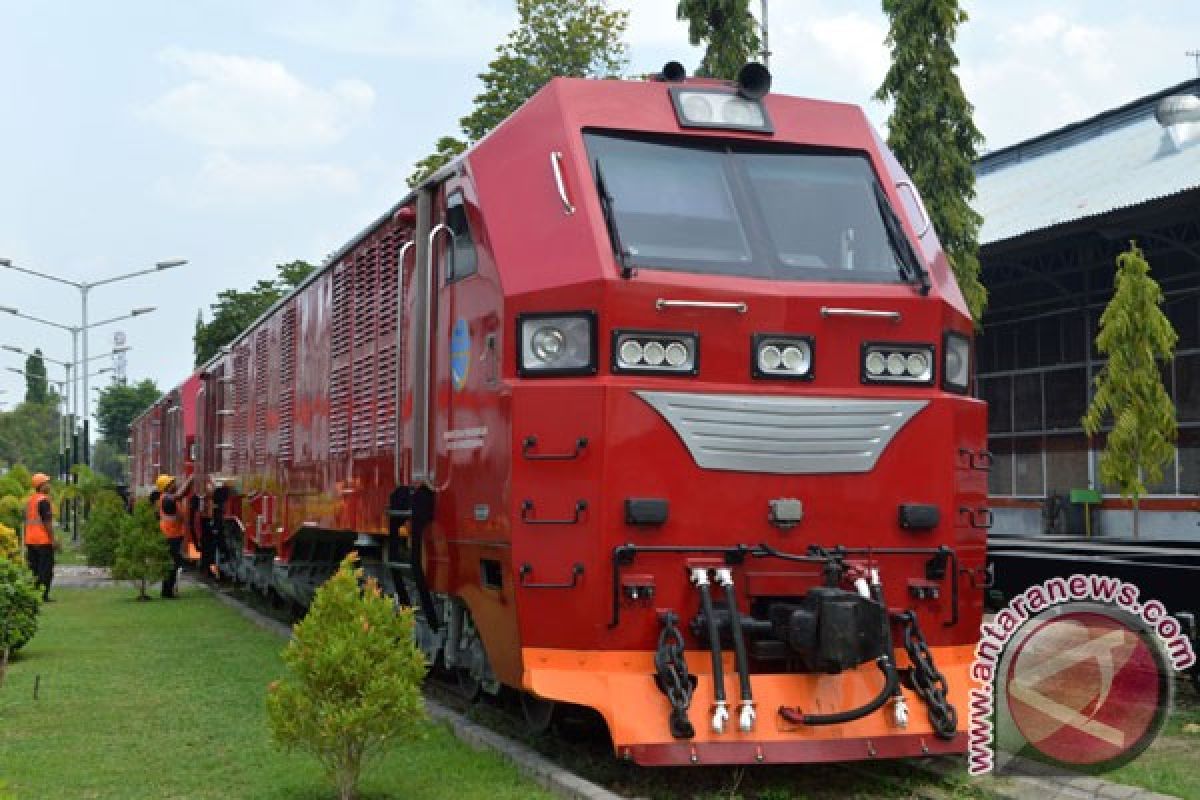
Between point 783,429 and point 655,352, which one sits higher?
point 655,352

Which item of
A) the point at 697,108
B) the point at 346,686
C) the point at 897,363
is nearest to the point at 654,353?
the point at 897,363

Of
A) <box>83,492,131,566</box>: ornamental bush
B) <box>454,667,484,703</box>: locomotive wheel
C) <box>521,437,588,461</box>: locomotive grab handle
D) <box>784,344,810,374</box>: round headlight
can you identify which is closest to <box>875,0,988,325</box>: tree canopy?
<box>83,492,131,566</box>: ornamental bush

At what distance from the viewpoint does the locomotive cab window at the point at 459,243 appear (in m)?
7.45

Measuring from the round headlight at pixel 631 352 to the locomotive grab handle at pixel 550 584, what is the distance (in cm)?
98

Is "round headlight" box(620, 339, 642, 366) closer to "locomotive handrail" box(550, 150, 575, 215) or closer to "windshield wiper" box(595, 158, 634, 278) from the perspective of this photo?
"windshield wiper" box(595, 158, 634, 278)

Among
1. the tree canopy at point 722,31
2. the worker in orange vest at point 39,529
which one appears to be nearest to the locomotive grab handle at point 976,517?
the worker in orange vest at point 39,529

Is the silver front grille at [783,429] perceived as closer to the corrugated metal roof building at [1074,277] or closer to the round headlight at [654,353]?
the round headlight at [654,353]

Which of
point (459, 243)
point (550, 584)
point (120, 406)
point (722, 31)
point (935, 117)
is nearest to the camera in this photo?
point (550, 584)

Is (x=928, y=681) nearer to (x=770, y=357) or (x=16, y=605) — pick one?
(x=770, y=357)

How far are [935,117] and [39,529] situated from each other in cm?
1519

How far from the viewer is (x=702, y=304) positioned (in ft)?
21.8

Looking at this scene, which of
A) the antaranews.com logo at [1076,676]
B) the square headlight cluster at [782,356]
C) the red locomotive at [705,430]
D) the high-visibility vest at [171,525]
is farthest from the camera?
the high-visibility vest at [171,525]

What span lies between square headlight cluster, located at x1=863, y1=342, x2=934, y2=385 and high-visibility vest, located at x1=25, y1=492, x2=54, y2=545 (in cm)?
1239

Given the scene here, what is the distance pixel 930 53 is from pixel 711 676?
18829mm
